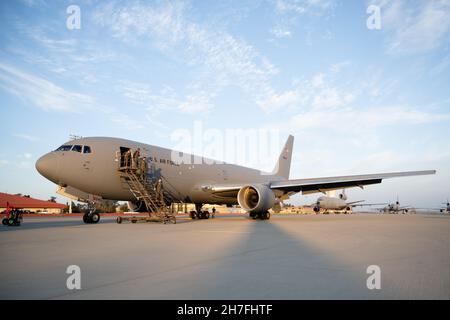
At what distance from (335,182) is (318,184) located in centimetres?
95

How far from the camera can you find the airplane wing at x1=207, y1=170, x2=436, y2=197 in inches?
621

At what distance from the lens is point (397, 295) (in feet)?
9.44

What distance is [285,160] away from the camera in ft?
88.7

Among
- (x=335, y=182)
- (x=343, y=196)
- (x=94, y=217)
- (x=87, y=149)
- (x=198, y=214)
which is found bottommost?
(x=343, y=196)

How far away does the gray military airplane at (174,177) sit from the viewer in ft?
41.1

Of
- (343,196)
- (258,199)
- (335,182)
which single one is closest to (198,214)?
(258,199)

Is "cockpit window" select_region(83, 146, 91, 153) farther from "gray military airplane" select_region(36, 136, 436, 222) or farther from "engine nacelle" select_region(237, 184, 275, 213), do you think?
"engine nacelle" select_region(237, 184, 275, 213)

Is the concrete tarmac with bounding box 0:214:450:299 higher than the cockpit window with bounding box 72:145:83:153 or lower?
lower

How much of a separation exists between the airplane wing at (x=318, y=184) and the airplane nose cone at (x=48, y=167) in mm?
8351

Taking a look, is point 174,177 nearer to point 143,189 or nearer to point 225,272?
point 143,189

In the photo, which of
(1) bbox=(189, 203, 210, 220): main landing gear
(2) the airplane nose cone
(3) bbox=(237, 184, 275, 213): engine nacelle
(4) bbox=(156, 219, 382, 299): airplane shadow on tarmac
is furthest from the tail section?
(4) bbox=(156, 219, 382, 299): airplane shadow on tarmac

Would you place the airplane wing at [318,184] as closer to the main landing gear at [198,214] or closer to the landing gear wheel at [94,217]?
the main landing gear at [198,214]

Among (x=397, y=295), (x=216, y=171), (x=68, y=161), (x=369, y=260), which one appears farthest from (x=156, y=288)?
(x=216, y=171)

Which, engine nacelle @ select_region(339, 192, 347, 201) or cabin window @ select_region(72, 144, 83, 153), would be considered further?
engine nacelle @ select_region(339, 192, 347, 201)
